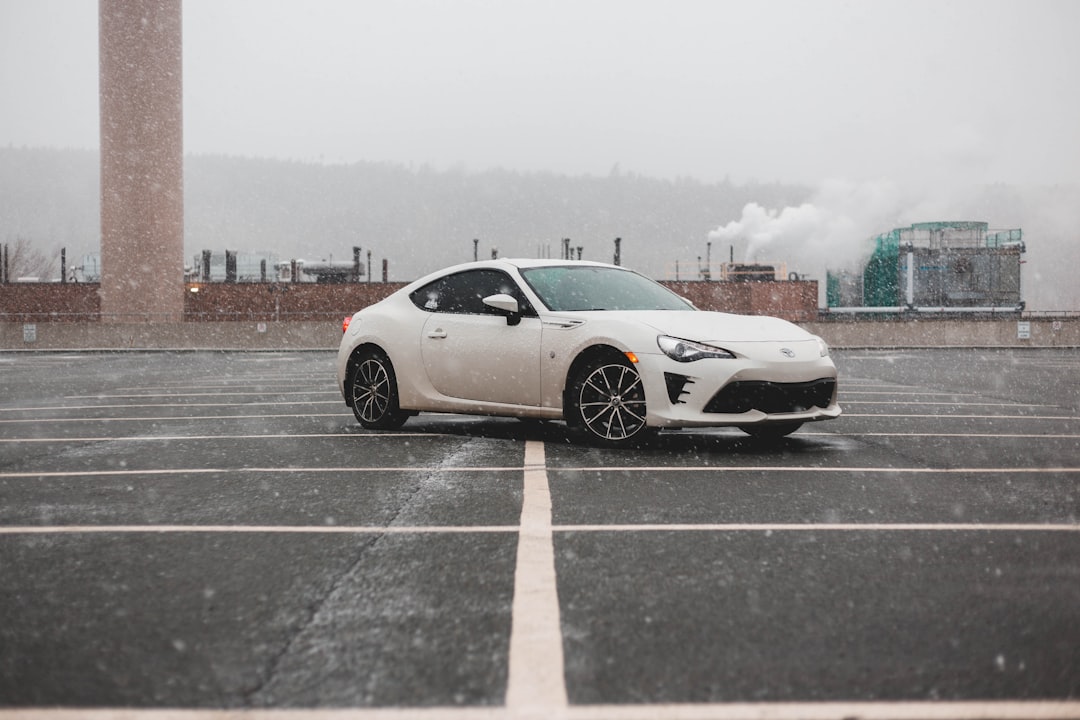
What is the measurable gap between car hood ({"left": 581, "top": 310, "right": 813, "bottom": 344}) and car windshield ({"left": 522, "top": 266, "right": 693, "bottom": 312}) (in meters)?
0.35

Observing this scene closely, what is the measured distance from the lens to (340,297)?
5816 cm

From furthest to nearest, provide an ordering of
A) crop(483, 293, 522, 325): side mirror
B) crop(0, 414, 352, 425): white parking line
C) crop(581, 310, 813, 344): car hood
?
1. crop(0, 414, 352, 425): white parking line
2. crop(483, 293, 522, 325): side mirror
3. crop(581, 310, 813, 344): car hood

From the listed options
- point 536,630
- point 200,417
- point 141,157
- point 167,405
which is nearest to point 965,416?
point 200,417

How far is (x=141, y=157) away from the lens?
150ft

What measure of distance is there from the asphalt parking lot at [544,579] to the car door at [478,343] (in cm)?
47

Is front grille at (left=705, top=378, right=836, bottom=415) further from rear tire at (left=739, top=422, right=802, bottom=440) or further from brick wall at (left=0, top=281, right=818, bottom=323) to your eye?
brick wall at (left=0, top=281, right=818, bottom=323)

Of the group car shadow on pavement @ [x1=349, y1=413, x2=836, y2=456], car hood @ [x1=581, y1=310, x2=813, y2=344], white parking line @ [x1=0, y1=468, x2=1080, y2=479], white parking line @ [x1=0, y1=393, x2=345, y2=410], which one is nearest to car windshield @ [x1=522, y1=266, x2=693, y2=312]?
car hood @ [x1=581, y1=310, x2=813, y2=344]

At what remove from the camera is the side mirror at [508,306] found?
7.61m

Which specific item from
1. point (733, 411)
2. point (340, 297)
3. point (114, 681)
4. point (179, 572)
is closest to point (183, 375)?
point (733, 411)

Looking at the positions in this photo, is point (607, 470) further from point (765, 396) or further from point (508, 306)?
point (508, 306)

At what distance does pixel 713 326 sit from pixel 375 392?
10.1ft

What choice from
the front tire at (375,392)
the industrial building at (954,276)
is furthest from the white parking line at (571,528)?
the industrial building at (954,276)

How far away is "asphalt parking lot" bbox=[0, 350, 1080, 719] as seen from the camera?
2.62 m

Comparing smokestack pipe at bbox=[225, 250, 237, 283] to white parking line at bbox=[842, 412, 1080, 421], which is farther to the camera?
smokestack pipe at bbox=[225, 250, 237, 283]
